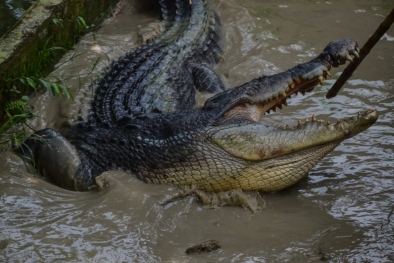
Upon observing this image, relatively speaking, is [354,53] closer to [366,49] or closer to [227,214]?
[366,49]

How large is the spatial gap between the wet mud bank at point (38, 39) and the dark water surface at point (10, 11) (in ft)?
0.88

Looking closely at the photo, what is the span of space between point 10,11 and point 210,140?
3.07 metres

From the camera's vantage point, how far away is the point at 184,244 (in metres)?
3.56

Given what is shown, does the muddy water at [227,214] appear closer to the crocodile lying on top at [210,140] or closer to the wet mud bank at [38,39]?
the crocodile lying on top at [210,140]

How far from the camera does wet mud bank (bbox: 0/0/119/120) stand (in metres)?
4.96

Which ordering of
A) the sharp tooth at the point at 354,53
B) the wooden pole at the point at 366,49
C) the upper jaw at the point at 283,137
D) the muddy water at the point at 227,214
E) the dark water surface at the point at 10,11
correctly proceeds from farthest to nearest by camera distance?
1. the dark water surface at the point at 10,11
2. the sharp tooth at the point at 354,53
3. the wooden pole at the point at 366,49
4. the upper jaw at the point at 283,137
5. the muddy water at the point at 227,214

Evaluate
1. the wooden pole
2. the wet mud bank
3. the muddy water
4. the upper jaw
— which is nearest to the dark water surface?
the wet mud bank

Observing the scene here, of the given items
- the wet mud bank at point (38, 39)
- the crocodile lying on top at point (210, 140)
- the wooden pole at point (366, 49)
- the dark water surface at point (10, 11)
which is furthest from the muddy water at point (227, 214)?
the dark water surface at point (10, 11)

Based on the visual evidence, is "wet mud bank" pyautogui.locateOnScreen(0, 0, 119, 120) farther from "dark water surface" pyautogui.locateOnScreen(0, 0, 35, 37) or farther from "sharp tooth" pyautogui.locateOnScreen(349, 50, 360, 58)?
"sharp tooth" pyautogui.locateOnScreen(349, 50, 360, 58)

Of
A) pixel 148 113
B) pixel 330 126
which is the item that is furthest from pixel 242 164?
pixel 148 113

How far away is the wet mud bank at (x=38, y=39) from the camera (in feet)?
16.3

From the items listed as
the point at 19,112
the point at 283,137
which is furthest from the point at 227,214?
the point at 19,112

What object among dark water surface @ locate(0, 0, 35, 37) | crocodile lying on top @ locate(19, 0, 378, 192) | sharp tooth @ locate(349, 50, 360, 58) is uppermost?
dark water surface @ locate(0, 0, 35, 37)

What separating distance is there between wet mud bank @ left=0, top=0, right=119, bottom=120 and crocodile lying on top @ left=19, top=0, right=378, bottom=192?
63 cm
